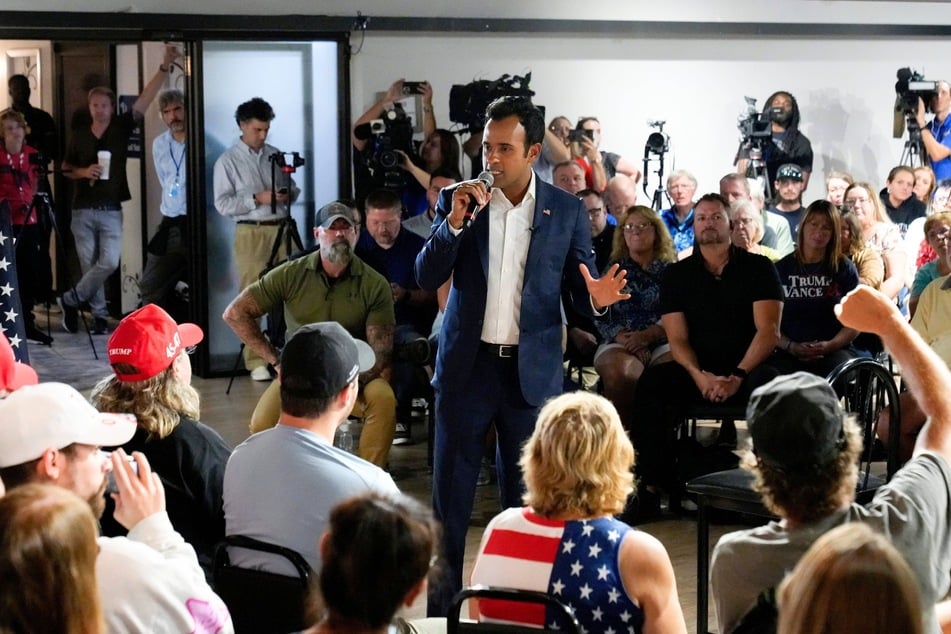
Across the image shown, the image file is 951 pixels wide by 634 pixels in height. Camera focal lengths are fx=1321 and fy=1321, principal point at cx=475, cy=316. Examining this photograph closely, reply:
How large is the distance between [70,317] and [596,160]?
12.7ft

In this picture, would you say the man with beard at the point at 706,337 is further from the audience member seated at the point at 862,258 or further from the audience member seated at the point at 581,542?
the audience member seated at the point at 581,542

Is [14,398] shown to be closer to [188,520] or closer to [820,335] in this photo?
[188,520]

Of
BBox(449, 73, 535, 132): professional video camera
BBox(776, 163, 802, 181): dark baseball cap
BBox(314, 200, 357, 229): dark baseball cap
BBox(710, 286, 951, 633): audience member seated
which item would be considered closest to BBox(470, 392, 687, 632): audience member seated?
BBox(710, 286, 951, 633): audience member seated

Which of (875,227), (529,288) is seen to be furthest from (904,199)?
(529,288)

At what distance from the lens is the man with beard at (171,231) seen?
27.9 feet

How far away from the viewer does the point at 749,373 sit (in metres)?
5.16

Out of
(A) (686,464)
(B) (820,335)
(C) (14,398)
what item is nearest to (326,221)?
(A) (686,464)

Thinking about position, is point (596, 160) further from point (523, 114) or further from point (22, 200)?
point (523, 114)

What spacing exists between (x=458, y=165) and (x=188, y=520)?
5534mm

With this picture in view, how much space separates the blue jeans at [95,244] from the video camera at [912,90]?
581 centimetres

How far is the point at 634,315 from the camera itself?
229 inches

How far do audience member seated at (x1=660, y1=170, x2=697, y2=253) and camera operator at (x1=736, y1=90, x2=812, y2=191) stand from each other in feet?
5.78

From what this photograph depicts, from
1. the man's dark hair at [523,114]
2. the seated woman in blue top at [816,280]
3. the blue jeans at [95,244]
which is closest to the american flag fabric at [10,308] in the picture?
the man's dark hair at [523,114]

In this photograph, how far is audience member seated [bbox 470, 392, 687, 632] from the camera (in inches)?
91.8
